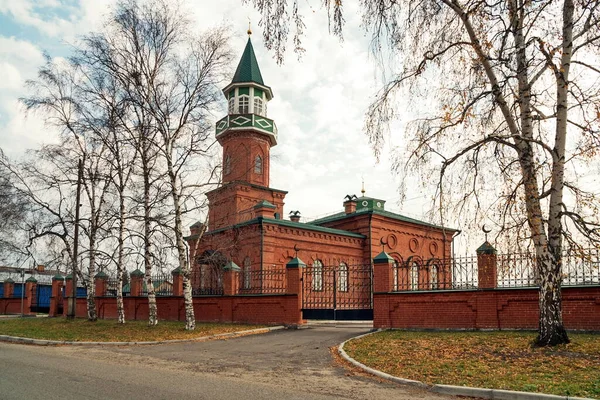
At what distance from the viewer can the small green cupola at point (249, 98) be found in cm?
3384

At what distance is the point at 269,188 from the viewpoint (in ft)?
113

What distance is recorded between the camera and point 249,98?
34.4 meters

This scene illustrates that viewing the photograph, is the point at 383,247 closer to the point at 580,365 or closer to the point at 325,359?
the point at 325,359

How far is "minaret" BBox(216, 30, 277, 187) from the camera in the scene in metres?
33.8

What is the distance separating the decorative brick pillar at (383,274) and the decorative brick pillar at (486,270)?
2.73 meters

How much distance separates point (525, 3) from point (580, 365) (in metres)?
6.51

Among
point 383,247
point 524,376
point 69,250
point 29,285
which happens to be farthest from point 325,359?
point 29,285

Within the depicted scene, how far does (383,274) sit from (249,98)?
21.3 meters

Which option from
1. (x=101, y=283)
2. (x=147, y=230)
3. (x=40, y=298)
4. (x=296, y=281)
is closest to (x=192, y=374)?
(x=296, y=281)

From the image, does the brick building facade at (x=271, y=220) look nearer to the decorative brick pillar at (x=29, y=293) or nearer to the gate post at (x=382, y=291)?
the gate post at (x=382, y=291)

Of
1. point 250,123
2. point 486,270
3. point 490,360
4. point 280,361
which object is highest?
point 250,123

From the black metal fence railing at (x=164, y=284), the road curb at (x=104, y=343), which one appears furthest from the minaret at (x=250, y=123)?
the road curb at (x=104, y=343)

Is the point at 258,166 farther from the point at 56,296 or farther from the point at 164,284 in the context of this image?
the point at 56,296

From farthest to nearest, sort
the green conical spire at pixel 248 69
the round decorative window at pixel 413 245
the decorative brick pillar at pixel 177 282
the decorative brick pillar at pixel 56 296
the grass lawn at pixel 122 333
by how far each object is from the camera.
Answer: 1. the round decorative window at pixel 413 245
2. the green conical spire at pixel 248 69
3. the decorative brick pillar at pixel 56 296
4. the decorative brick pillar at pixel 177 282
5. the grass lawn at pixel 122 333
